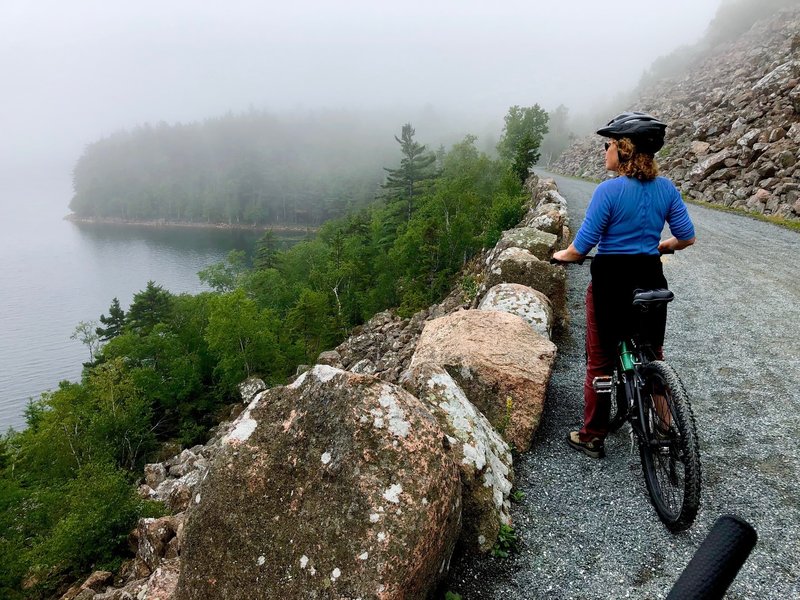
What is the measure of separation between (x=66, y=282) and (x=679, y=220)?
130m

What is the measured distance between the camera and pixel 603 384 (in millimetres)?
4605

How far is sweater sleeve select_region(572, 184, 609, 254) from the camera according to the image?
13.4 ft

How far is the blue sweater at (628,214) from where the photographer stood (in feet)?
13.3

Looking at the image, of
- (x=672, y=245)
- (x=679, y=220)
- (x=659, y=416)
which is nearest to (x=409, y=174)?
(x=672, y=245)

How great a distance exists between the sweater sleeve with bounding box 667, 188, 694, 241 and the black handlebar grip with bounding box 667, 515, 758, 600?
375cm

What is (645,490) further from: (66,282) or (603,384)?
(66,282)

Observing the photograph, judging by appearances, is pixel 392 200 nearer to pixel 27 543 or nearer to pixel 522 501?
pixel 27 543

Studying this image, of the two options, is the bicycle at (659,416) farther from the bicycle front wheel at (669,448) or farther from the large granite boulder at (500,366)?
the large granite boulder at (500,366)

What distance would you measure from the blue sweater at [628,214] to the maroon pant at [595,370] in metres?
0.64

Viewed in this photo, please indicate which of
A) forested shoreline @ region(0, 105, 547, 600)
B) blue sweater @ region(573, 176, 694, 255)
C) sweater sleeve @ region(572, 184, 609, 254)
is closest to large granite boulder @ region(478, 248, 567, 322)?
blue sweater @ region(573, 176, 694, 255)

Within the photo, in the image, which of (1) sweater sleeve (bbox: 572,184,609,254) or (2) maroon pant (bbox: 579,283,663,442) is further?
(2) maroon pant (bbox: 579,283,663,442)

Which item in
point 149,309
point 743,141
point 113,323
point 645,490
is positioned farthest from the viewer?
point 113,323

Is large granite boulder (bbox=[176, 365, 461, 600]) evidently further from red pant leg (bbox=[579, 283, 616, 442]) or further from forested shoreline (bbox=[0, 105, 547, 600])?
forested shoreline (bbox=[0, 105, 547, 600])

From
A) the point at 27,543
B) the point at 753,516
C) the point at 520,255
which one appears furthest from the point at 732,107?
the point at 27,543
